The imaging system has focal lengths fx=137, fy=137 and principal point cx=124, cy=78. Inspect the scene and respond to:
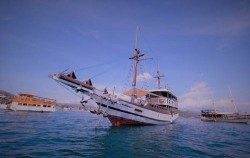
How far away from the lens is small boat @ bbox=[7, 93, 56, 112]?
47162 mm

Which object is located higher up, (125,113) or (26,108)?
(26,108)

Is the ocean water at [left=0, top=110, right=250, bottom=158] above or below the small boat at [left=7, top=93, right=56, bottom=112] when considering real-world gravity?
below

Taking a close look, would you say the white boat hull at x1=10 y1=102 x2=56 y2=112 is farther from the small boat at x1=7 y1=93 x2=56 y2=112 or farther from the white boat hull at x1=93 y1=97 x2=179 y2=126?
the white boat hull at x1=93 y1=97 x2=179 y2=126

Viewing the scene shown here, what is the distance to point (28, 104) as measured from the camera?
4922 centimetres

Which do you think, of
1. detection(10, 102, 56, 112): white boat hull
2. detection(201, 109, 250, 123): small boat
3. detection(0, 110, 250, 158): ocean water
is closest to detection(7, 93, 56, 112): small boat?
detection(10, 102, 56, 112): white boat hull

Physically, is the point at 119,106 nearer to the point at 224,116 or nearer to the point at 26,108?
the point at 26,108

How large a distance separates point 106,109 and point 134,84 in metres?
7.86

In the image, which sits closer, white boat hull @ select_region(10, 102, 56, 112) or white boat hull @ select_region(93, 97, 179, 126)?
white boat hull @ select_region(93, 97, 179, 126)

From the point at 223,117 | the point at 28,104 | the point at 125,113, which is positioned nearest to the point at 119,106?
the point at 125,113

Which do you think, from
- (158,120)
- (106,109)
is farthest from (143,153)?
(158,120)

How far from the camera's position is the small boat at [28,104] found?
47162 mm

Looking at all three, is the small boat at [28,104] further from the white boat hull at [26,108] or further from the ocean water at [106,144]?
the ocean water at [106,144]


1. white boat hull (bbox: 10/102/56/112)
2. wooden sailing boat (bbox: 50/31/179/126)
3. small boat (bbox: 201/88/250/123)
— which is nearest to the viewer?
wooden sailing boat (bbox: 50/31/179/126)

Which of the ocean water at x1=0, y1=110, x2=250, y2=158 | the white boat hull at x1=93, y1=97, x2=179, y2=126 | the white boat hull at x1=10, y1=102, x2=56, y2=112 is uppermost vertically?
the white boat hull at x1=10, y1=102, x2=56, y2=112
